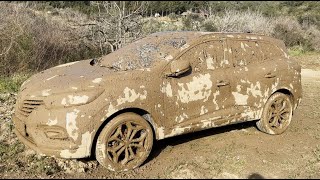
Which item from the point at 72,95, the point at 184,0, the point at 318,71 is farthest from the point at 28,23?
the point at 184,0

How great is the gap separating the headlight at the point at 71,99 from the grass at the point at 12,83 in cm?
426

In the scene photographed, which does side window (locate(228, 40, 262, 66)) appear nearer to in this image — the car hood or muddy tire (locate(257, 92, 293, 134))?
A: muddy tire (locate(257, 92, 293, 134))

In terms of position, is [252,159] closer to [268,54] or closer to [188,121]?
[188,121]

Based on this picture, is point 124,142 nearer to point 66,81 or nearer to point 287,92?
point 66,81

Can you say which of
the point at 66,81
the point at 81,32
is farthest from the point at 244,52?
the point at 81,32

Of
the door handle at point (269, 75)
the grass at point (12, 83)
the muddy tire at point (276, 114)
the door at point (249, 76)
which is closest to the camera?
the door at point (249, 76)

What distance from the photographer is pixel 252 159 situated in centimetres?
564

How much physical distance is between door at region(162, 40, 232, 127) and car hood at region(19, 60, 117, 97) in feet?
3.12

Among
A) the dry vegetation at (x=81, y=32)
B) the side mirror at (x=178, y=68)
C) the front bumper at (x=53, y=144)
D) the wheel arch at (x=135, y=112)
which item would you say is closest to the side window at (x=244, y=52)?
the side mirror at (x=178, y=68)

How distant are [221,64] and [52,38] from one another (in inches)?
301

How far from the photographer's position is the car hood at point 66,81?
4875 millimetres

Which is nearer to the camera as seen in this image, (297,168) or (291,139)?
(297,168)

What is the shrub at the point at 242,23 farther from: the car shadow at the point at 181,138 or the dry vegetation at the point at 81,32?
the car shadow at the point at 181,138

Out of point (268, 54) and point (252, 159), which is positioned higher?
point (268, 54)
